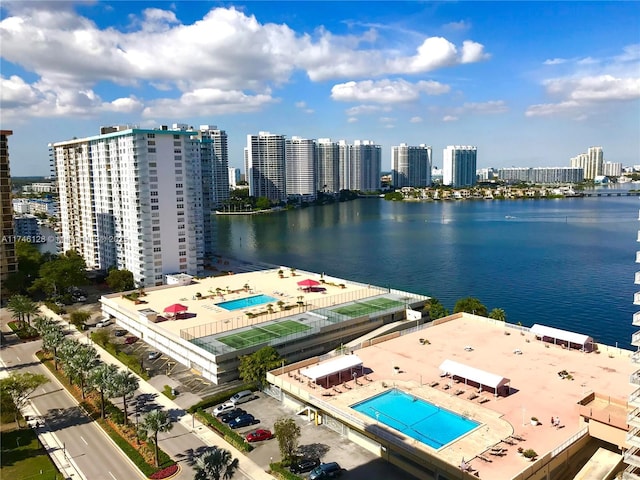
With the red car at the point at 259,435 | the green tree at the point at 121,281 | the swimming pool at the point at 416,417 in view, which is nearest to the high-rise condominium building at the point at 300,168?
the green tree at the point at 121,281

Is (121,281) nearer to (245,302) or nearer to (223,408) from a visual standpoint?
(245,302)

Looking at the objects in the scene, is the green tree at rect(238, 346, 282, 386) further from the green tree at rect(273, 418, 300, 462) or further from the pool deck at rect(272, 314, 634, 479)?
the green tree at rect(273, 418, 300, 462)


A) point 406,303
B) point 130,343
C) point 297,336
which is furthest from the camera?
point 406,303

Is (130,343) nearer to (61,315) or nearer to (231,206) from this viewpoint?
(61,315)

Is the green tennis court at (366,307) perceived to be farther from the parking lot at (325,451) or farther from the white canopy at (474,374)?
the parking lot at (325,451)

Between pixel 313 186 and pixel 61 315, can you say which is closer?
pixel 61 315

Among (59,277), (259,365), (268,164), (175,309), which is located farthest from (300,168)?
(259,365)

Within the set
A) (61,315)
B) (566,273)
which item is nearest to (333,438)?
(61,315)

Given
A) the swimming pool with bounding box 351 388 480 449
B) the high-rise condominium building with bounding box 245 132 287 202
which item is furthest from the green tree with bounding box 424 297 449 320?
the high-rise condominium building with bounding box 245 132 287 202
